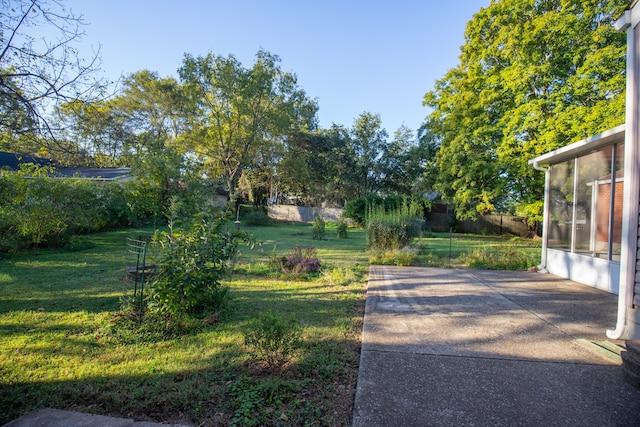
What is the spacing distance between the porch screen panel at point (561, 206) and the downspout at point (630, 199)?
367 centimetres

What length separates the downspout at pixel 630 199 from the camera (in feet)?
10.2

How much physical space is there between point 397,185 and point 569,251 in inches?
845

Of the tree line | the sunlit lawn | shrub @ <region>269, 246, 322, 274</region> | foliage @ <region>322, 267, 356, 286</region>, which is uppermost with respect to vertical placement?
the tree line

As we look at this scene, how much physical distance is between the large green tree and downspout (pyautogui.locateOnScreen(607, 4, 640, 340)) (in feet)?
27.6

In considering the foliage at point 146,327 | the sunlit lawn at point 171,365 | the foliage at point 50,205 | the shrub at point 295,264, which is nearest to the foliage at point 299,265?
the shrub at point 295,264

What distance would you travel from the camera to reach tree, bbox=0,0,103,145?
2578mm

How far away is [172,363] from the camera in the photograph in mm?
2613

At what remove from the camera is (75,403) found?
2.08m

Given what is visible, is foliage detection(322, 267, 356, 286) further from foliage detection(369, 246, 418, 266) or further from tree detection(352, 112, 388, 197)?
tree detection(352, 112, 388, 197)

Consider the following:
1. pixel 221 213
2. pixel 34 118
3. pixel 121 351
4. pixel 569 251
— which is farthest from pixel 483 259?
pixel 34 118

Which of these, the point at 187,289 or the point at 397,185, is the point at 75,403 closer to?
the point at 187,289

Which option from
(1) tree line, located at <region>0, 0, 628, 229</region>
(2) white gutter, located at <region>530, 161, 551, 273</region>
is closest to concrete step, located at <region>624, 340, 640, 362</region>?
(1) tree line, located at <region>0, 0, 628, 229</region>

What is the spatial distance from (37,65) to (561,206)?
8.62 m

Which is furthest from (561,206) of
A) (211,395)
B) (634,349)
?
(211,395)
